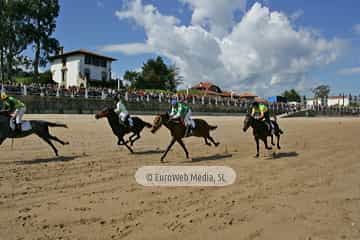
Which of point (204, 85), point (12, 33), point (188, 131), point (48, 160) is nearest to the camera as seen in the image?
point (48, 160)

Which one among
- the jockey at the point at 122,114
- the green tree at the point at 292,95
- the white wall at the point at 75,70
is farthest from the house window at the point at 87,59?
the green tree at the point at 292,95

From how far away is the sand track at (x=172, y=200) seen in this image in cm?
500

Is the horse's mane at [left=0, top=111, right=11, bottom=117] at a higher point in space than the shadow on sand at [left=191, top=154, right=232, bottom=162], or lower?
higher

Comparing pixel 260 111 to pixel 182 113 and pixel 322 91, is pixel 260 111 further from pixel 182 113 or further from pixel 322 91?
pixel 322 91

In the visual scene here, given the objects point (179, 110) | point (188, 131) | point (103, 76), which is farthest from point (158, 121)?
point (103, 76)

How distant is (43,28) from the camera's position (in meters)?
51.0

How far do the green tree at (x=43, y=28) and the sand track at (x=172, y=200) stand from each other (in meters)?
44.2

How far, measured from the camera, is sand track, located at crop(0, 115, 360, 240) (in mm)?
5004

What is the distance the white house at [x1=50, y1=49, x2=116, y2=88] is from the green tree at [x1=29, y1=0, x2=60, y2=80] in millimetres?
10664

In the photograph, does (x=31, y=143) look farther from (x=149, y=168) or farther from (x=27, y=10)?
(x=27, y=10)

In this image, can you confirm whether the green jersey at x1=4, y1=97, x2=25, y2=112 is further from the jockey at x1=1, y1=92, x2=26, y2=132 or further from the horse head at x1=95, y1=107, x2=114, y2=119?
the horse head at x1=95, y1=107, x2=114, y2=119

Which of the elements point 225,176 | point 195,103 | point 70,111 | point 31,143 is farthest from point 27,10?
A: point 225,176

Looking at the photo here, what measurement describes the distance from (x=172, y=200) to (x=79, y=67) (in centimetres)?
6162

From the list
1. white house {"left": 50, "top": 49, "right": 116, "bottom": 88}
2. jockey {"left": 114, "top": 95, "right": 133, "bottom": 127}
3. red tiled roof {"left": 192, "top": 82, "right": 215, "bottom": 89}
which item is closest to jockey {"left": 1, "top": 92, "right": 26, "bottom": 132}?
jockey {"left": 114, "top": 95, "right": 133, "bottom": 127}
